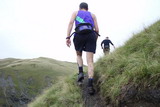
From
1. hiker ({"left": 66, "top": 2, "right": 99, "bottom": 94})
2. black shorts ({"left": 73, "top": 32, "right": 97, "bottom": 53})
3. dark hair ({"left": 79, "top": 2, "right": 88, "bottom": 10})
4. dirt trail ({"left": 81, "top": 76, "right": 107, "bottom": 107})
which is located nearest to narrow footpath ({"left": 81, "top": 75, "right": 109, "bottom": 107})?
dirt trail ({"left": 81, "top": 76, "right": 107, "bottom": 107})

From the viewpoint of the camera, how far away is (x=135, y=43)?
7.14m

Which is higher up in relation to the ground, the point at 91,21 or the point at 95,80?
the point at 91,21

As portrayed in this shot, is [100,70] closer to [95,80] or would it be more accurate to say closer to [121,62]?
[95,80]

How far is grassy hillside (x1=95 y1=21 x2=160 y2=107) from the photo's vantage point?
4.87 metres

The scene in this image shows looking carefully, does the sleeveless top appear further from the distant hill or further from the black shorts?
the distant hill

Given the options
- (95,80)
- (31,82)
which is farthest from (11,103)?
(95,80)

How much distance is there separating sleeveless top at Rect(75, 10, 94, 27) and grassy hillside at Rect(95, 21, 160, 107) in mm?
1356

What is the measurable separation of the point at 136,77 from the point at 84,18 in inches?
112

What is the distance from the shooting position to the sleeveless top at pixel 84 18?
7.28m

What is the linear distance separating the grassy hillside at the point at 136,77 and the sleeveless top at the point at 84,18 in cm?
136

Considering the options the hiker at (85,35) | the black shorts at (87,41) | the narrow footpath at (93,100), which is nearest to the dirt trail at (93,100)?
the narrow footpath at (93,100)

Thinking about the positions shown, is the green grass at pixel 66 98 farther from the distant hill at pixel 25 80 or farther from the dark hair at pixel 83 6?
the distant hill at pixel 25 80

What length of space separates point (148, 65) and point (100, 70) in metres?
2.40

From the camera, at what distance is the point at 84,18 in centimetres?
730
